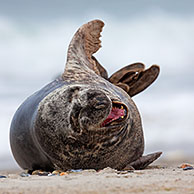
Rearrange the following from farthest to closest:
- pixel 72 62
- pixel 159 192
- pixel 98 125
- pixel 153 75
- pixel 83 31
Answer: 1. pixel 153 75
2. pixel 83 31
3. pixel 72 62
4. pixel 98 125
5. pixel 159 192

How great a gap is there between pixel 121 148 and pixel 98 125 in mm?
620

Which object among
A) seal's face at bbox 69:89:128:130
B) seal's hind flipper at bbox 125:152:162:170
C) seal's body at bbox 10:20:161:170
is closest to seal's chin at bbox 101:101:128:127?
seal's body at bbox 10:20:161:170

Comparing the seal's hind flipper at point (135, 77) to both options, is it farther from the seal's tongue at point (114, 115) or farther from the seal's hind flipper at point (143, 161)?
the seal's tongue at point (114, 115)

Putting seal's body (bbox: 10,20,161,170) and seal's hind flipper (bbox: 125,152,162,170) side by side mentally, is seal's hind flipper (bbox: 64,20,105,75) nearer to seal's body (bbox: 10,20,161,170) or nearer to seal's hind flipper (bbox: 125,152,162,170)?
seal's body (bbox: 10,20,161,170)

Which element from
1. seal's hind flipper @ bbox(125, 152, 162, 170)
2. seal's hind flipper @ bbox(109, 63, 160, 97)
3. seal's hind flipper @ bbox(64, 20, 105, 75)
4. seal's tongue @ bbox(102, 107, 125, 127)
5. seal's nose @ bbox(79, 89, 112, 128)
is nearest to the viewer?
seal's nose @ bbox(79, 89, 112, 128)

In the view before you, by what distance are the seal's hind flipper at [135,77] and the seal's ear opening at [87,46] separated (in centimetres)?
21

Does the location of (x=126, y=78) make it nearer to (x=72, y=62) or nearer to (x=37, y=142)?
(x=72, y=62)

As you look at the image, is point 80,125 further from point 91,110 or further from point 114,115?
point 114,115

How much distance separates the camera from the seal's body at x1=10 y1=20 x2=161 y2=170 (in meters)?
3.78

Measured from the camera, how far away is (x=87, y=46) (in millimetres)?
6039

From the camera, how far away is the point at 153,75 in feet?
21.3

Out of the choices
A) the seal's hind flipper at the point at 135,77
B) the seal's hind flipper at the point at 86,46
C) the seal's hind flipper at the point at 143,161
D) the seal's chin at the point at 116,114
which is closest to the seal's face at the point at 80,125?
the seal's chin at the point at 116,114

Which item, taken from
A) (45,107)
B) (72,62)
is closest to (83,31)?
(72,62)

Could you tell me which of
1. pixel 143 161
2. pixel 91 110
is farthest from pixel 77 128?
pixel 143 161
